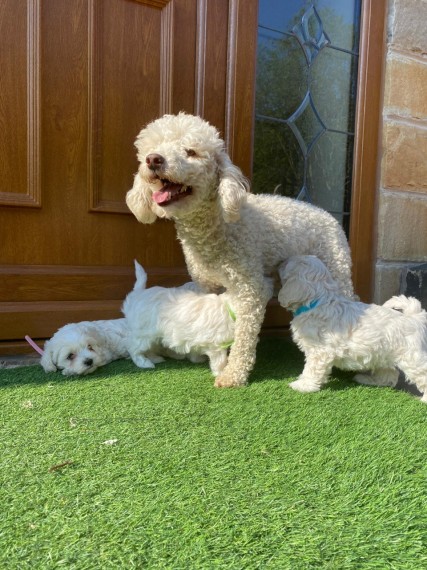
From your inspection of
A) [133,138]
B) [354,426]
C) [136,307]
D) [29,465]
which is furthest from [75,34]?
[354,426]

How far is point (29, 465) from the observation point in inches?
50.2

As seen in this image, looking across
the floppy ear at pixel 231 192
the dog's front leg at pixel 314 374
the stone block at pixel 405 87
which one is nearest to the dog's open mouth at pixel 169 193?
the floppy ear at pixel 231 192

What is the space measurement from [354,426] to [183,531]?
84cm

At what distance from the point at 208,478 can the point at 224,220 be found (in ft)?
3.86

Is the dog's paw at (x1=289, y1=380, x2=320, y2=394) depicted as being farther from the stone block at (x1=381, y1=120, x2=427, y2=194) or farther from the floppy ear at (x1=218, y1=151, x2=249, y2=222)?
Answer: the stone block at (x1=381, y1=120, x2=427, y2=194)

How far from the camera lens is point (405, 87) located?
324cm

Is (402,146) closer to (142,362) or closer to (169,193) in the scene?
(169,193)

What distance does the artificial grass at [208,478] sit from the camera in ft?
3.13

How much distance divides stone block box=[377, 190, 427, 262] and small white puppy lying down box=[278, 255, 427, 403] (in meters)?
1.26

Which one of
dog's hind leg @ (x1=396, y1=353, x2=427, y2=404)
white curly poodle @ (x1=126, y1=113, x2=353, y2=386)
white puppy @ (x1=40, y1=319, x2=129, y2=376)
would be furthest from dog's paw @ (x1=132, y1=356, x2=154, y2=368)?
dog's hind leg @ (x1=396, y1=353, x2=427, y2=404)

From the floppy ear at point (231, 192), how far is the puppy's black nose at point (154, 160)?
0.27m

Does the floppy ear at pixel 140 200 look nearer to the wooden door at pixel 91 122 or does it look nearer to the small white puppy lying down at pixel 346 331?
the wooden door at pixel 91 122

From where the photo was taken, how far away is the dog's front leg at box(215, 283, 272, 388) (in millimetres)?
2145

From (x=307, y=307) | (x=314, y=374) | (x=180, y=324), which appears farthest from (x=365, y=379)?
(x=180, y=324)
